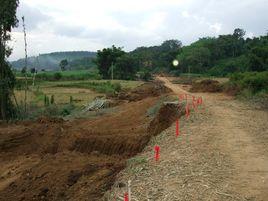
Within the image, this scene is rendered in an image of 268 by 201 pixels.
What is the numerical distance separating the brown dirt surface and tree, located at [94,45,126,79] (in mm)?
56898

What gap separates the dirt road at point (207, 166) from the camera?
8.37m

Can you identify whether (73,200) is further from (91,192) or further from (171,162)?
(171,162)

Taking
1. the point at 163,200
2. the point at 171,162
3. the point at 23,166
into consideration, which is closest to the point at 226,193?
the point at 163,200

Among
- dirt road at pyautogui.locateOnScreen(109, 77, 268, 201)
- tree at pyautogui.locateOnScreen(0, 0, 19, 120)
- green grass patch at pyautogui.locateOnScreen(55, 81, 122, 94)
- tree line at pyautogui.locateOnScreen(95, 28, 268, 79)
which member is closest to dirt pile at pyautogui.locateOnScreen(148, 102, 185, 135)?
dirt road at pyautogui.locateOnScreen(109, 77, 268, 201)

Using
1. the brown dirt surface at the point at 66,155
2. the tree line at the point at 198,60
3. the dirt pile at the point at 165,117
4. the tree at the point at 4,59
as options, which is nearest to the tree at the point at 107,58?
the tree line at the point at 198,60

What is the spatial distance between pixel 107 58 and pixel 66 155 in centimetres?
6818

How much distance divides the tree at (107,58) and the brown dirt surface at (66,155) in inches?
2240

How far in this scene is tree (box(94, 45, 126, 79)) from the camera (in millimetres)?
81812

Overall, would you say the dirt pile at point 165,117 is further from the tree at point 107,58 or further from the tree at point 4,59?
the tree at point 107,58

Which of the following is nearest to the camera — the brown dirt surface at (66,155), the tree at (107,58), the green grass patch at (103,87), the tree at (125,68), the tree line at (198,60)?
the brown dirt surface at (66,155)

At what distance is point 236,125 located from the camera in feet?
50.0

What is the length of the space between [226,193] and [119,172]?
9.79ft

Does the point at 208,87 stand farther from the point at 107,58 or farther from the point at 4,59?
the point at 107,58

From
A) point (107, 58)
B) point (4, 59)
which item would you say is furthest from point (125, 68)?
point (4, 59)
